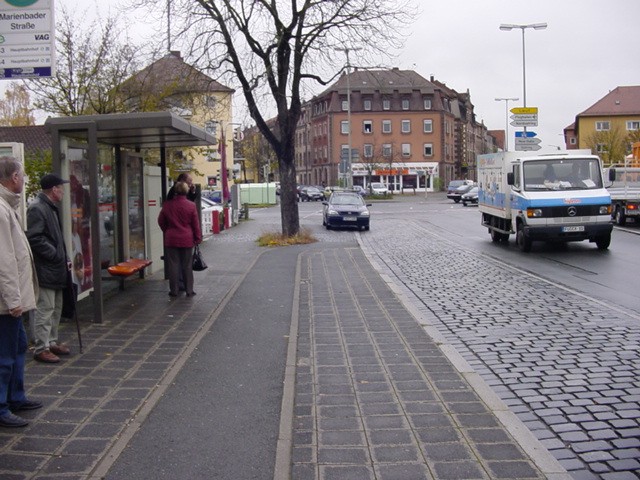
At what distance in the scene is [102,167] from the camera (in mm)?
12414

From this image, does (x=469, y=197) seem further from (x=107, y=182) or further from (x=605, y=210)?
(x=107, y=182)

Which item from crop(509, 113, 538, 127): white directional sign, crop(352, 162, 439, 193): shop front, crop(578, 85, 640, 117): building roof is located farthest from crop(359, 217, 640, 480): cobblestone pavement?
crop(578, 85, 640, 117): building roof

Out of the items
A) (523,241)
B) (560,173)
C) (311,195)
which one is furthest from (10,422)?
(311,195)

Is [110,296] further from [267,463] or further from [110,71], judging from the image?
[110,71]

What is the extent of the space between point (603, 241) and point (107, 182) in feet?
43.4

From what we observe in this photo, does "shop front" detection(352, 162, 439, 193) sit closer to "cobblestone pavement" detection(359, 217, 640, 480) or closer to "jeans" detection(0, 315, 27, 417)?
"cobblestone pavement" detection(359, 217, 640, 480)

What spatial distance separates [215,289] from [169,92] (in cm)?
976

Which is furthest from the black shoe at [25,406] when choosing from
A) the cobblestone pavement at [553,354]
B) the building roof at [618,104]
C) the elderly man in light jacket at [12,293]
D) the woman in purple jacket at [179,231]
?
the building roof at [618,104]

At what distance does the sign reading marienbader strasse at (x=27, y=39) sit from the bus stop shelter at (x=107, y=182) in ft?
2.44

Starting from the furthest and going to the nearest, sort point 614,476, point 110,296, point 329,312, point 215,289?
1. point 215,289
2. point 110,296
3. point 329,312
4. point 614,476

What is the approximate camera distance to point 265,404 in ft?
20.8

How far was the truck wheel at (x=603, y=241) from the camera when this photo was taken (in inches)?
786

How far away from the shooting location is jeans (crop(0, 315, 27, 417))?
5.57 m

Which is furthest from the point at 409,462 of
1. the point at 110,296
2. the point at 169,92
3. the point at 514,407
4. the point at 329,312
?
the point at 169,92
